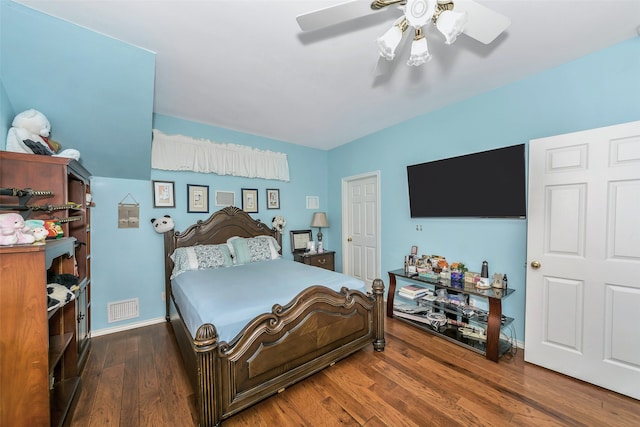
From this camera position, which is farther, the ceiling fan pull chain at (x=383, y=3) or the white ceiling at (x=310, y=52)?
the white ceiling at (x=310, y=52)

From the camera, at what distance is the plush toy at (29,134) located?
1728 millimetres

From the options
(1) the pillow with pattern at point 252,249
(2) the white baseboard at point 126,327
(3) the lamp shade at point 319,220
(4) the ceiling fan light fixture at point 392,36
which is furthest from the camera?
(3) the lamp shade at point 319,220

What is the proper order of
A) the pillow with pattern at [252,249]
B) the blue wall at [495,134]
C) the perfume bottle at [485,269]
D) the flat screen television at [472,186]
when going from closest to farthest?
1. the blue wall at [495,134]
2. the flat screen television at [472,186]
3. the perfume bottle at [485,269]
4. the pillow with pattern at [252,249]

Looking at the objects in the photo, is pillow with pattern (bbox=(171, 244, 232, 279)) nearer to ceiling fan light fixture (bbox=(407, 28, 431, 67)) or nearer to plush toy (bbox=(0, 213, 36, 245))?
plush toy (bbox=(0, 213, 36, 245))

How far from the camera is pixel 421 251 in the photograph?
3246 millimetres

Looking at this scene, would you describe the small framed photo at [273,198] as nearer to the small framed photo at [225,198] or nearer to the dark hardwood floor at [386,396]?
the small framed photo at [225,198]

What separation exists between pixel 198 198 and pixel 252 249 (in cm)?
104

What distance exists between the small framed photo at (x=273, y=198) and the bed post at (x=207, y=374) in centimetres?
271

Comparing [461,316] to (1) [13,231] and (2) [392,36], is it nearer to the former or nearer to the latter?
(2) [392,36]

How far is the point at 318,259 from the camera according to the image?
13.6 feet

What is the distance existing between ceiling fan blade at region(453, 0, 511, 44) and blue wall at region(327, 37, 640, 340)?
1.37 meters

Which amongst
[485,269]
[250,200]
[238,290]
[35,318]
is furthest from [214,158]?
[485,269]

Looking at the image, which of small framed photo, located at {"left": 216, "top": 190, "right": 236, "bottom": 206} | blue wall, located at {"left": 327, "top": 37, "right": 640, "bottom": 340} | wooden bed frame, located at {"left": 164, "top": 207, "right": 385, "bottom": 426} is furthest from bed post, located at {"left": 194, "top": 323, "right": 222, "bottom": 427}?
blue wall, located at {"left": 327, "top": 37, "right": 640, "bottom": 340}

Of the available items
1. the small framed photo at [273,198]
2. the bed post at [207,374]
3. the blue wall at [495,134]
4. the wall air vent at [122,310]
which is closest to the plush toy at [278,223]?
the small framed photo at [273,198]
